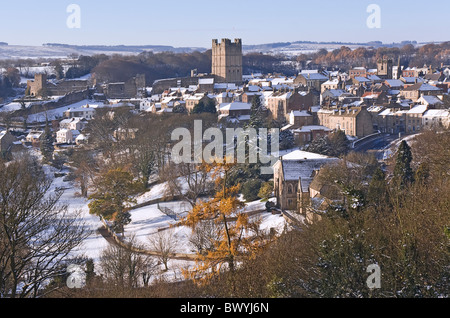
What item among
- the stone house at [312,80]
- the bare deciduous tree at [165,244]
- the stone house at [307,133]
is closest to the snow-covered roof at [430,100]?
the stone house at [307,133]

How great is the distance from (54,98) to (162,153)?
2665cm

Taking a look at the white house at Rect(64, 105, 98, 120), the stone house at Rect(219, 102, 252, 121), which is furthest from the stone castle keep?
the stone house at Rect(219, 102, 252, 121)

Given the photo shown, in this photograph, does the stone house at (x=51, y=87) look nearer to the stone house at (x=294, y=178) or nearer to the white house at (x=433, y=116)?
the white house at (x=433, y=116)

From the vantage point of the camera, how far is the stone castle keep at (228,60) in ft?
202

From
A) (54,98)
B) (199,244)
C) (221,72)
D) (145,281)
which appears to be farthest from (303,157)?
(221,72)

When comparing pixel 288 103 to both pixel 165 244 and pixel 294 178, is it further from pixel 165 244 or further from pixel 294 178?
pixel 165 244

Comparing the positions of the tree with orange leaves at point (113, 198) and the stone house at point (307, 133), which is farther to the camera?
the stone house at point (307, 133)

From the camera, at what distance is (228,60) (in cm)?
6147

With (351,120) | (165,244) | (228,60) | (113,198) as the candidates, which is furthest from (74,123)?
(165,244)

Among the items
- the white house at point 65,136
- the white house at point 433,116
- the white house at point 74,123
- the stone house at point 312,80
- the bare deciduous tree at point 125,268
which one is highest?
the stone house at point 312,80

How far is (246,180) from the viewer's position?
23828 mm

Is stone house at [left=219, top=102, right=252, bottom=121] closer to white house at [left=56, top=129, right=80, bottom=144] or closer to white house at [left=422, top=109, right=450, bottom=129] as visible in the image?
white house at [left=56, top=129, right=80, bottom=144]

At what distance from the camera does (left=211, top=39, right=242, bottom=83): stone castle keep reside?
2419 inches
